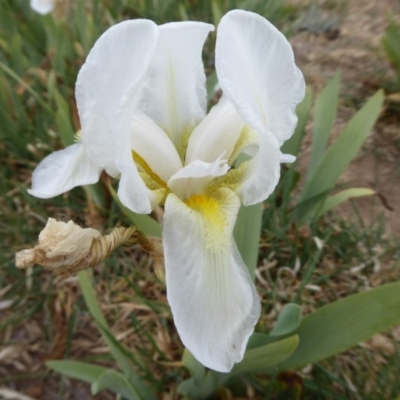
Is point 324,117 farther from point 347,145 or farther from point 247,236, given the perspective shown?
point 247,236

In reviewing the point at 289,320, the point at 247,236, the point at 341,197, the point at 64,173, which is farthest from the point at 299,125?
the point at 64,173

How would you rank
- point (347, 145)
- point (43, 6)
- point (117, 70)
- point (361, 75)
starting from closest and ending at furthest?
point (117, 70) < point (347, 145) < point (43, 6) < point (361, 75)

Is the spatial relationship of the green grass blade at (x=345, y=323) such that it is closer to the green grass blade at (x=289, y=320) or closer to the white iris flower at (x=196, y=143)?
the green grass blade at (x=289, y=320)

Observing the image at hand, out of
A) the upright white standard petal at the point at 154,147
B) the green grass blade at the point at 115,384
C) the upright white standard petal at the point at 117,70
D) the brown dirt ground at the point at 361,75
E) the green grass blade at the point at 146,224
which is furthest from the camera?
the brown dirt ground at the point at 361,75

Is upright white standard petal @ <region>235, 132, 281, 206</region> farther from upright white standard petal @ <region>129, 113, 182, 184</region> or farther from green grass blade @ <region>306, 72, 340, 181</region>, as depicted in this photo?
green grass blade @ <region>306, 72, 340, 181</region>

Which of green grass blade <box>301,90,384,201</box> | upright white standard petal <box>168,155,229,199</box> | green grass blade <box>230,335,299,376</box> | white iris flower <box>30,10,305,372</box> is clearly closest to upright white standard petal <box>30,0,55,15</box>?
green grass blade <box>301,90,384,201</box>

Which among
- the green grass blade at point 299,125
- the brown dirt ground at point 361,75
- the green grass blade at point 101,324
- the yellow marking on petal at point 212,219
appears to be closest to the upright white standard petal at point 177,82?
the yellow marking on petal at point 212,219

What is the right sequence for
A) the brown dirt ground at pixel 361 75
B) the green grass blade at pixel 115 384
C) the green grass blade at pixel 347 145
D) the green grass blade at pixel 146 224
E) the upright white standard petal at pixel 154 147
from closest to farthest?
the upright white standard petal at pixel 154 147 → the green grass blade at pixel 115 384 → the green grass blade at pixel 146 224 → the green grass blade at pixel 347 145 → the brown dirt ground at pixel 361 75
